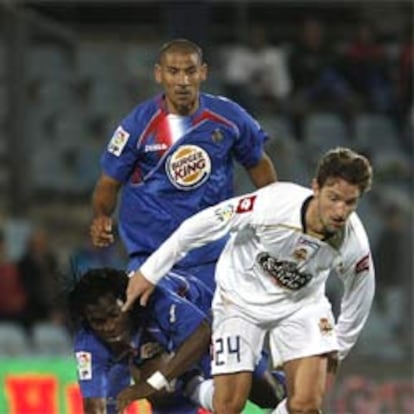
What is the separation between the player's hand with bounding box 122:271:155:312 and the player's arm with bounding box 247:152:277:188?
93 cm

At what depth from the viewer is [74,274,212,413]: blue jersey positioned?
28.1ft

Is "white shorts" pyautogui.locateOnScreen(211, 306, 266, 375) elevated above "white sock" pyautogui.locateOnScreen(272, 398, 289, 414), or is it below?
above

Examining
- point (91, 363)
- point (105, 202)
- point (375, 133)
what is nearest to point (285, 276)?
point (105, 202)

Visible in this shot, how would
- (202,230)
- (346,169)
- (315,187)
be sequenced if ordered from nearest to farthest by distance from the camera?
(346,169) → (315,187) → (202,230)

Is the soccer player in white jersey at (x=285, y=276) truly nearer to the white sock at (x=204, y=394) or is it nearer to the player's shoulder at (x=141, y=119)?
the white sock at (x=204, y=394)

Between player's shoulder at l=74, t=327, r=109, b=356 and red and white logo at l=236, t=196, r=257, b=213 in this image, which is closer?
red and white logo at l=236, t=196, r=257, b=213

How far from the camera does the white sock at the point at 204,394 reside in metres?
8.40

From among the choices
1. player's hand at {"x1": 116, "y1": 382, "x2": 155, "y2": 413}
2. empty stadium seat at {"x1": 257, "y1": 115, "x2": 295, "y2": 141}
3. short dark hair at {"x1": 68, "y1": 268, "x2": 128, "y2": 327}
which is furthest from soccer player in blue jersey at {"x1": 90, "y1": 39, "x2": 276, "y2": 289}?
empty stadium seat at {"x1": 257, "y1": 115, "x2": 295, "y2": 141}

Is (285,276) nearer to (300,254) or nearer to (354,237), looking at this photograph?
(300,254)

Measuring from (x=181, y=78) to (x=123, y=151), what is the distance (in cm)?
44

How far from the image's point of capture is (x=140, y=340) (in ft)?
28.6

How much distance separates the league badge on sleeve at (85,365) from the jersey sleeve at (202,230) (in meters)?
0.88

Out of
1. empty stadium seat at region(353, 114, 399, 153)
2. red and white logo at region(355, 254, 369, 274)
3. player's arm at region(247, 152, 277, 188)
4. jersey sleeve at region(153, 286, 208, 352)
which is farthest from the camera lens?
empty stadium seat at region(353, 114, 399, 153)

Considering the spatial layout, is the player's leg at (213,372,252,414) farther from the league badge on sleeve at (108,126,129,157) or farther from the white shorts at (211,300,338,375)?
the league badge on sleeve at (108,126,129,157)
